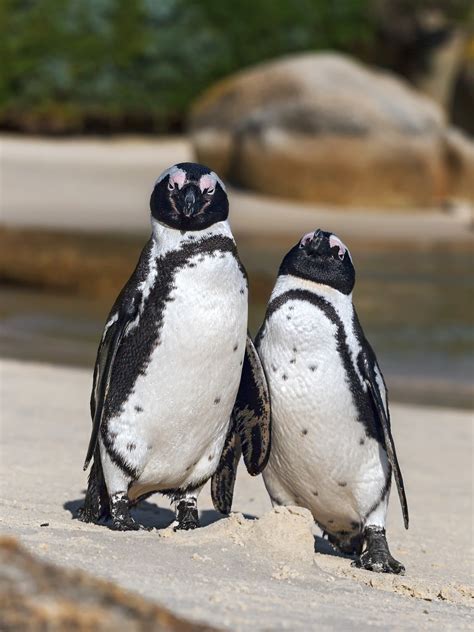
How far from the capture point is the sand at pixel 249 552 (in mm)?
3184

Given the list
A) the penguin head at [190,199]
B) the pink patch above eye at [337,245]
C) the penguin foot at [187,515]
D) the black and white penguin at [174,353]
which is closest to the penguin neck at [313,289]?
the pink patch above eye at [337,245]

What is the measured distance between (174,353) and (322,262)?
630 millimetres

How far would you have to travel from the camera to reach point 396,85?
21.7 m

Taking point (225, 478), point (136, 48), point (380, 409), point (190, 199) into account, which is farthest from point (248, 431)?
point (136, 48)

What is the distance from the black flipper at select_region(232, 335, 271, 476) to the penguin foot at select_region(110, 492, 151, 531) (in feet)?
1.45

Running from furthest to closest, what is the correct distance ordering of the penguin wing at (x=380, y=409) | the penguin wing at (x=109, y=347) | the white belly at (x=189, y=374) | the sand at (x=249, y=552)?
the penguin wing at (x=380, y=409) < the penguin wing at (x=109, y=347) < the white belly at (x=189, y=374) < the sand at (x=249, y=552)

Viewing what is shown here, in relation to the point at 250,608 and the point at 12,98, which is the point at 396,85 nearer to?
the point at 12,98

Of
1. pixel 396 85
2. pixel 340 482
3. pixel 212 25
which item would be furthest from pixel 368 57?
pixel 340 482

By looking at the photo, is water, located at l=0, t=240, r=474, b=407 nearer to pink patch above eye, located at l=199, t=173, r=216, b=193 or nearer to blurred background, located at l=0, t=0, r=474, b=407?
blurred background, located at l=0, t=0, r=474, b=407

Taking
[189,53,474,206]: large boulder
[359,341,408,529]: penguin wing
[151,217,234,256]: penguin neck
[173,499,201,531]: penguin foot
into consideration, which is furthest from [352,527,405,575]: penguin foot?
[189,53,474,206]: large boulder

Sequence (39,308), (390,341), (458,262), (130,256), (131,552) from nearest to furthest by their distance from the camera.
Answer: (131,552), (390,341), (39,308), (130,256), (458,262)

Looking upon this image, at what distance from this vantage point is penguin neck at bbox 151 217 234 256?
421cm

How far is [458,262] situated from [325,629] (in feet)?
43.8

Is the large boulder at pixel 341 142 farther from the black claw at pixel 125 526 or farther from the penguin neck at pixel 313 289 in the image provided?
the black claw at pixel 125 526
